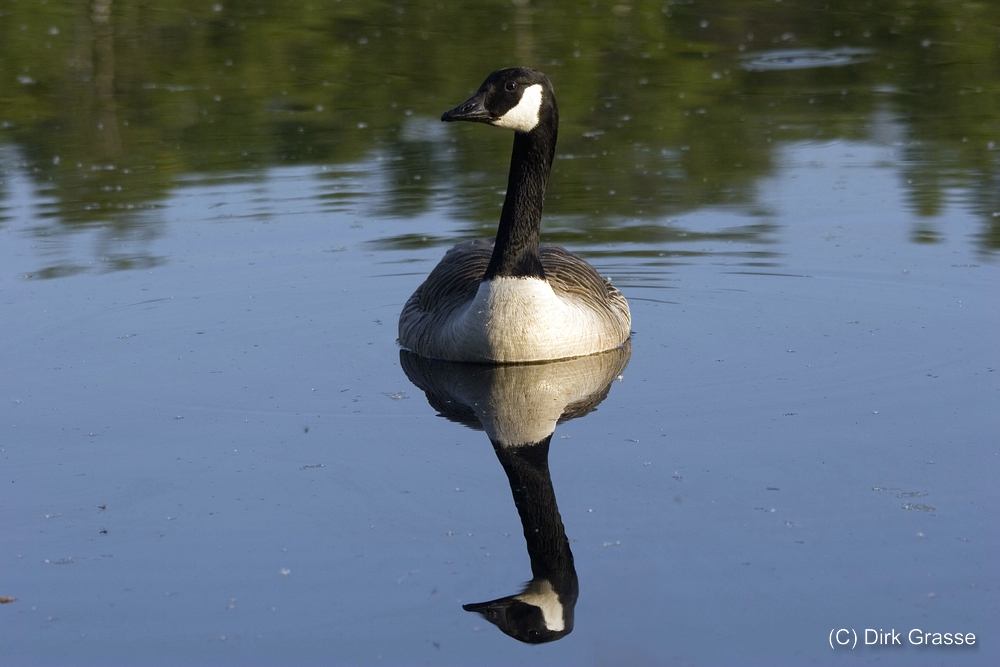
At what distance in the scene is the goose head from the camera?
Answer: 8.69 metres

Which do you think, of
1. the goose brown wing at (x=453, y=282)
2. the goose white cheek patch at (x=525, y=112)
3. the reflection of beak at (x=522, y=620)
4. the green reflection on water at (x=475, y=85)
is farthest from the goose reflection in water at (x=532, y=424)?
the green reflection on water at (x=475, y=85)

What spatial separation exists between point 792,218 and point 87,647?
929cm

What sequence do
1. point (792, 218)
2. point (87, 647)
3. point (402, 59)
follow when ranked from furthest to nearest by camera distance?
point (402, 59) → point (792, 218) → point (87, 647)

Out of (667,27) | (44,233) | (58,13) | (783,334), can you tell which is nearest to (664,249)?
(783,334)

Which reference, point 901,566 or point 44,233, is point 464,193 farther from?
point 901,566

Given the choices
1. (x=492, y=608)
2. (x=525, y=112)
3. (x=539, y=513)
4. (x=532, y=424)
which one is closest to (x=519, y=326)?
(x=532, y=424)

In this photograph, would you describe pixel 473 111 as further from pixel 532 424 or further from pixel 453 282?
pixel 532 424

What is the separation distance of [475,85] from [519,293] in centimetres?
1332

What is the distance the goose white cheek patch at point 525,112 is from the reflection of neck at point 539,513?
2.40 meters

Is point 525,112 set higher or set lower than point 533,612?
higher

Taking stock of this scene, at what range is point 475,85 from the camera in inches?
853

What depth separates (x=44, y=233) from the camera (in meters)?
13.4

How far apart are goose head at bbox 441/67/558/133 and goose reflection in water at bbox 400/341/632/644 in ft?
5.46

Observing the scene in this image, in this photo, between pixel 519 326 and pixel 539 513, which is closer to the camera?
pixel 539 513
